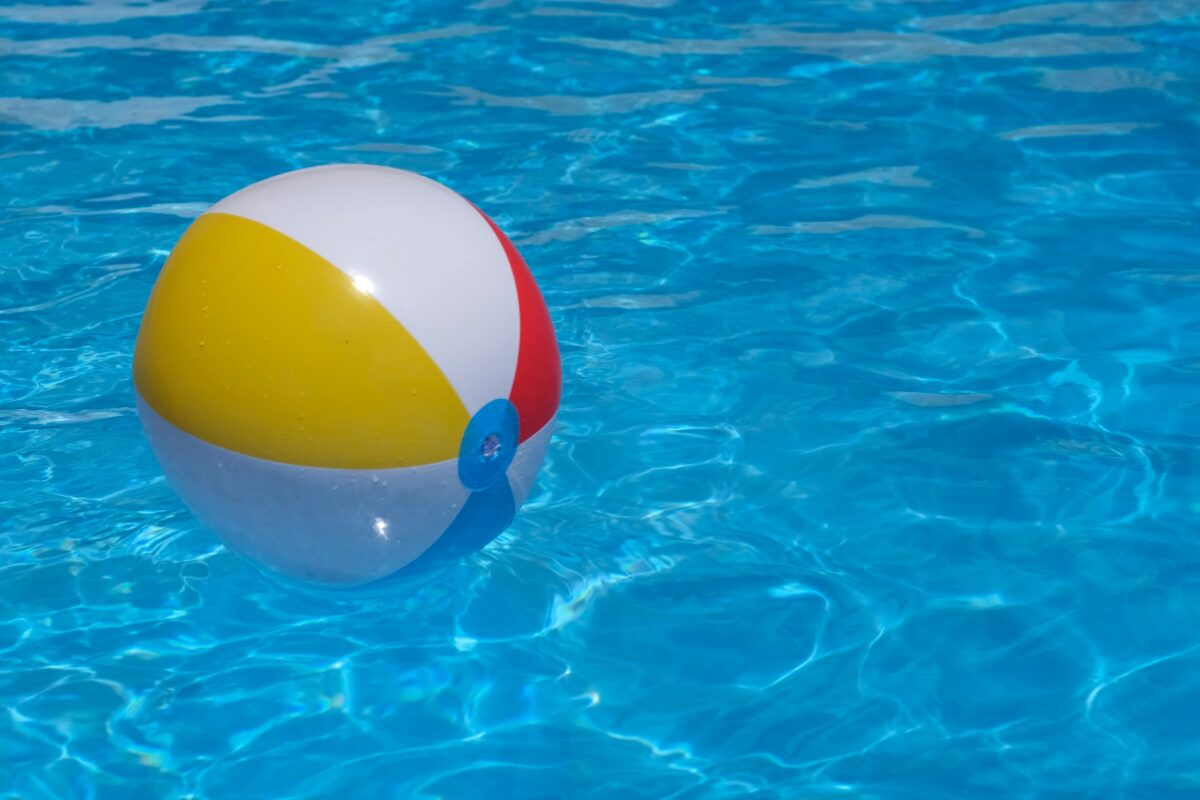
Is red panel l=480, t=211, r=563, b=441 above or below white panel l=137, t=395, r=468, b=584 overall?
above

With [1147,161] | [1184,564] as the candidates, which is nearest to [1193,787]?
[1184,564]

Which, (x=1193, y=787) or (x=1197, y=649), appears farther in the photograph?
(x=1197, y=649)

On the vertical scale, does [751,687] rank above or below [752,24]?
below

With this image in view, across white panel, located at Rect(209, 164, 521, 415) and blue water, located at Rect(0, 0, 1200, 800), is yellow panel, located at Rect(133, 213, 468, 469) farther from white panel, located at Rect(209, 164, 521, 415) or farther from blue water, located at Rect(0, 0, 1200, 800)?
blue water, located at Rect(0, 0, 1200, 800)

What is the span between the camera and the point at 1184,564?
4418 mm

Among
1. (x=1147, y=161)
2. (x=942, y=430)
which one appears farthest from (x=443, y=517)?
(x=1147, y=161)

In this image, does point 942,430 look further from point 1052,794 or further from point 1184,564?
point 1052,794

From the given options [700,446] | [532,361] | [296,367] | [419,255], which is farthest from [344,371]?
[700,446]

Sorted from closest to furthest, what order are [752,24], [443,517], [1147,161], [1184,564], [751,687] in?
[443,517], [751,687], [1184,564], [1147,161], [752,24]

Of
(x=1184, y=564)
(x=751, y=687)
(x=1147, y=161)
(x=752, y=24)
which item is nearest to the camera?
(x=751, y=687)

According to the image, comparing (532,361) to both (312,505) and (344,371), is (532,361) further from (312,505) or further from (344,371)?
(312,505)

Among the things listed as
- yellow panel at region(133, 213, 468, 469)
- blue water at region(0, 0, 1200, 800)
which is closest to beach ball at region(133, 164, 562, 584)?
yellow panel at region(133, 213, 468, 469)

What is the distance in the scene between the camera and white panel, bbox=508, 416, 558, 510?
3.48m

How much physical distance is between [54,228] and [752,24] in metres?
4.35
